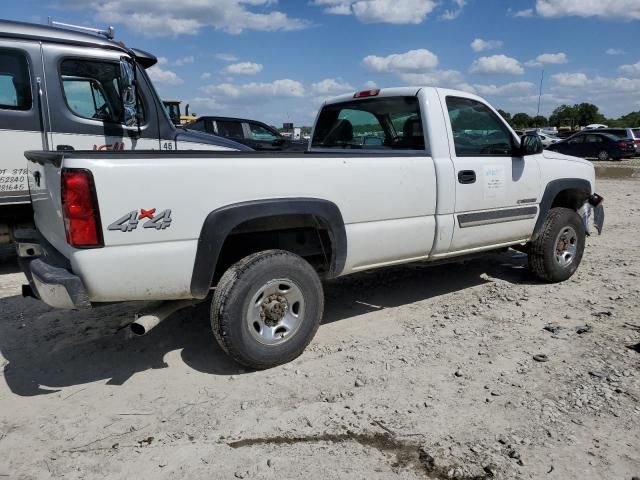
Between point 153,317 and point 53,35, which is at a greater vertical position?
point 53,35

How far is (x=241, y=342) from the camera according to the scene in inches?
134

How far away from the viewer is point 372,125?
17.1 ft

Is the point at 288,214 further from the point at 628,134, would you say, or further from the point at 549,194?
the point at 628,134

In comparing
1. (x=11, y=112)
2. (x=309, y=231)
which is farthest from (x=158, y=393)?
(x=11, y=112)

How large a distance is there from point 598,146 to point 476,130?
23.8 meters

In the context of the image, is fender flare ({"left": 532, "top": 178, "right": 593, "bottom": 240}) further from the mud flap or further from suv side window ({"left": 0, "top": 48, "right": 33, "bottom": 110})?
suv side window ({"left": 0, "top": 48, "right": 33, "bottom": 110})

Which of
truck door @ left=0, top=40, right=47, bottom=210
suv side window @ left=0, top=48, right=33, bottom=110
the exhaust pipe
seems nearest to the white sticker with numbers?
the exhaust pipe

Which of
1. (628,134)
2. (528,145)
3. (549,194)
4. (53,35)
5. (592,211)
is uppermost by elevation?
(53,35)

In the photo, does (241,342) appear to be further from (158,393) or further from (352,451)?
(352,451)

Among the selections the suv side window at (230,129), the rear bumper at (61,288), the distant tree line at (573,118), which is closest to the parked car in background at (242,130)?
the suv side window at (230,129)

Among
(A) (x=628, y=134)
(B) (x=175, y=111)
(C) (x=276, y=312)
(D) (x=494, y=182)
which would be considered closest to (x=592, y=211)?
(D) (x=494, y=182)

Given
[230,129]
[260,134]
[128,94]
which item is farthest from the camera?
[260,134]

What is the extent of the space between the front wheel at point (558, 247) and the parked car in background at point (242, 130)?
296 inches

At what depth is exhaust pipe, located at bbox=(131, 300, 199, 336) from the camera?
127 inches
